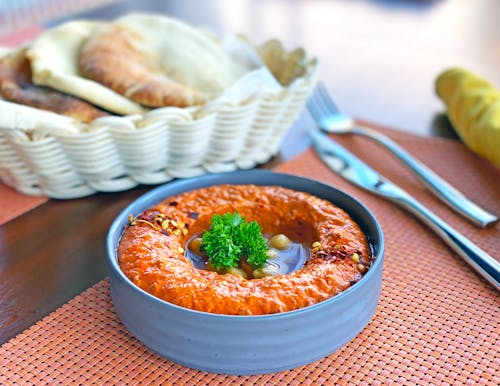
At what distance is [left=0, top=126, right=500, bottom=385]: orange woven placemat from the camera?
2.92 feet

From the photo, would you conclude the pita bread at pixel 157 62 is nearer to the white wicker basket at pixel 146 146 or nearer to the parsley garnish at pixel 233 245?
the white wicker basket at pixel 146 146

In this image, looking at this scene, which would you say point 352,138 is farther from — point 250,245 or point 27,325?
point 27,325

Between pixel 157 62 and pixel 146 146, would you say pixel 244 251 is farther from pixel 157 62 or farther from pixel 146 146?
pixel 157 62

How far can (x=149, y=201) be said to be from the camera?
114 centimetres

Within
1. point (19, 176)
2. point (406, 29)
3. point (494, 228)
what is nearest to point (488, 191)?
point (494, 228)

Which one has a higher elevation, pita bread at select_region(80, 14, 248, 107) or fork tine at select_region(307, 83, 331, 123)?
pita bread at select_region(80, 14, 248, 107)

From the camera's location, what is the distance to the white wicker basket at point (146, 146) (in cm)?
123

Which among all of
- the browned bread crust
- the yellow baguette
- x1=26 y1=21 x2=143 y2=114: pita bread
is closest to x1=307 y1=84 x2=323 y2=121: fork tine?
the yellow baguette

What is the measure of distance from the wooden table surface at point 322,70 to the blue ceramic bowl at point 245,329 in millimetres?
220

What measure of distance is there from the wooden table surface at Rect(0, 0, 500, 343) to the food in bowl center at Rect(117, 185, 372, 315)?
0.54 ft

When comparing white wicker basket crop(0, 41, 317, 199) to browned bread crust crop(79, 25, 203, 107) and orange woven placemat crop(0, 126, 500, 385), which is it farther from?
orange woven placemat crop(0, 126, 500, 385)

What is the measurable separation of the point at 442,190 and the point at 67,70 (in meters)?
0.85

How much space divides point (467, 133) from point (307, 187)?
0.54 metres

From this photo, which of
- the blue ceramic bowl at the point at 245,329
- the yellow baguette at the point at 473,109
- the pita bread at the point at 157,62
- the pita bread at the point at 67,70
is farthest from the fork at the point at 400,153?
the pita bread at the point at 67,70
